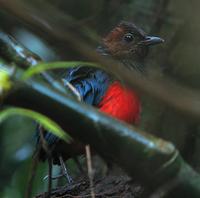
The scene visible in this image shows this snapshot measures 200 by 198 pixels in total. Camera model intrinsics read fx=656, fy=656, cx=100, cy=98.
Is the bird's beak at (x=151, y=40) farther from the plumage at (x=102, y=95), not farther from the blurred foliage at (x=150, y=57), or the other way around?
the plumage at (x=102, y=95)

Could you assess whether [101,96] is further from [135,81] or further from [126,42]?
[135,81]

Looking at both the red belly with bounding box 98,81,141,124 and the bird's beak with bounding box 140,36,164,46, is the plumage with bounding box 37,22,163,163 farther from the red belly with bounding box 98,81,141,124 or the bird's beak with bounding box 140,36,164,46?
the bird's beak with bounding box 140,36,164,46

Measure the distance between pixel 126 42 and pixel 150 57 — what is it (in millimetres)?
307

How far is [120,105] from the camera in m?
5.39

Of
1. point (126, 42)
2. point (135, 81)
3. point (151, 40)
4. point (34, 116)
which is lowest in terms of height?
point (126, 42)

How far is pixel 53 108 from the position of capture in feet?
7.90

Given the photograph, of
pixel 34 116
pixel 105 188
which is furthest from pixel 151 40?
pixel 34 116

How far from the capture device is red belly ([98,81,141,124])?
5363 mm

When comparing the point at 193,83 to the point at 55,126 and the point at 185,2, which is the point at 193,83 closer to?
the point at 185,2

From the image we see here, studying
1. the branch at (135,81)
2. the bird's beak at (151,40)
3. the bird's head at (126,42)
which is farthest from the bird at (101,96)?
the branch at (135,81)

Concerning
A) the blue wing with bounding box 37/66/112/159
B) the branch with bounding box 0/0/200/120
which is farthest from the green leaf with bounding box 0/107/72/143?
the blue wing with bounding box 37/66/112/159

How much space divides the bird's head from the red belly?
3.34 feet

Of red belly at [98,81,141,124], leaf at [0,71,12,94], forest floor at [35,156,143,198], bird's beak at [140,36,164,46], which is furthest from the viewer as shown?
bird's beak at [140,36,164,46]

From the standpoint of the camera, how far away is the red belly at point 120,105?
536cm
